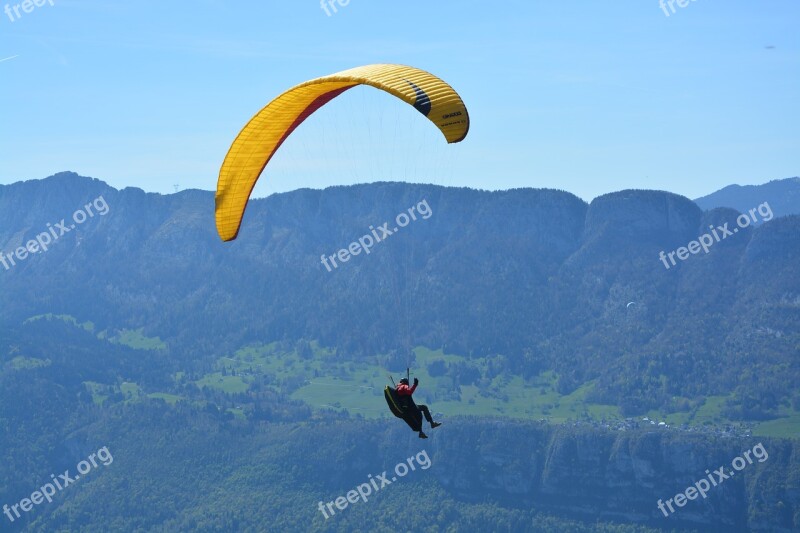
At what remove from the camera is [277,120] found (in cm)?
5931

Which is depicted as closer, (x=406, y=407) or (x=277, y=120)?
(x=406, y=407)

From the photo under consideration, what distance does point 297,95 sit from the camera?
188 ft

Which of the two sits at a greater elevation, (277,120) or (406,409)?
(277,120)

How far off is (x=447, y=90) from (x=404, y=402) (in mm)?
13841

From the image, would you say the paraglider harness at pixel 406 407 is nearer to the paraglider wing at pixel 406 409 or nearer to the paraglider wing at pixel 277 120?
the paraglider wing at pixel 406 409

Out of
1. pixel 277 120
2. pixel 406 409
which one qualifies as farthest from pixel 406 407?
pixel 277 120

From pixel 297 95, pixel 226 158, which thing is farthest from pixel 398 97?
pixel 226 158

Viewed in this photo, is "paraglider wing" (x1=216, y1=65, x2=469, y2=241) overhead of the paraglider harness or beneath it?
overhead

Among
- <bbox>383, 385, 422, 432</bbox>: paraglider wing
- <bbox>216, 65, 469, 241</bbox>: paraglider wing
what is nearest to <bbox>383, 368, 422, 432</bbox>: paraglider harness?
<bbox>383, 385, 422, 432</bbox>: paraglider wing

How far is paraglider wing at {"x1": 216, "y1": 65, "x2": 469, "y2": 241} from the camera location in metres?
53.1

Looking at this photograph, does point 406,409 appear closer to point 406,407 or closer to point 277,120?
point 406,407

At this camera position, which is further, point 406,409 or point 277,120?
point 277,120

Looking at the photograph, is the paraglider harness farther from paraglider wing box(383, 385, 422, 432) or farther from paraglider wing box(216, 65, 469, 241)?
paraglider wing box(216, 65, 469, 241)

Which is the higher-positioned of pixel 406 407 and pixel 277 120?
pixel 277 120
